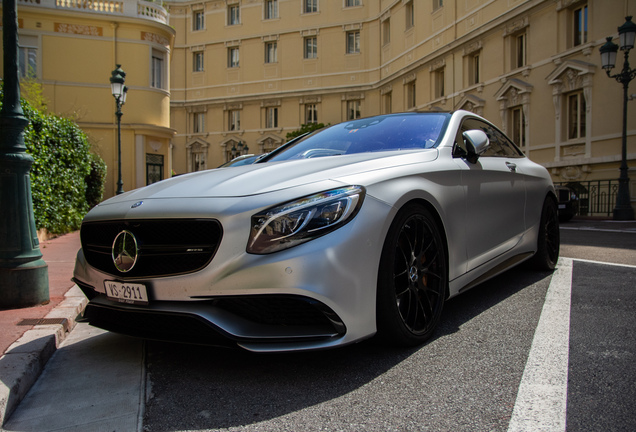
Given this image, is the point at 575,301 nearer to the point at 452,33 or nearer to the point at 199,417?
the point at 199,417

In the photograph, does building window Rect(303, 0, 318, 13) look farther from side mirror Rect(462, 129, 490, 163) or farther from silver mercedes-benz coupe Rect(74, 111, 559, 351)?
silver mercedes-benz coupe Rect(74, 111, 559, 351)

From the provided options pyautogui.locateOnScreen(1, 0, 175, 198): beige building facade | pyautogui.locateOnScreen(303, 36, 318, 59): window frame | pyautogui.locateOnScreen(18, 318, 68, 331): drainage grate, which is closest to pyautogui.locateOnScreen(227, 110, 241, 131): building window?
pyautogui.locateOnScreen(303, 36, 318, 59): window frame

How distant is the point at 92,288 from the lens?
2.95m

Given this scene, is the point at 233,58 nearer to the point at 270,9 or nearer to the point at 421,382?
the point at 270,9

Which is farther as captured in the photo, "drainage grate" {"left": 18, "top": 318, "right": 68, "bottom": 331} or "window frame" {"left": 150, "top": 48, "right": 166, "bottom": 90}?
"window frame" {"left": 150, "top": 48, "right": 166, "bottom": 90}

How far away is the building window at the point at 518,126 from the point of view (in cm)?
1997

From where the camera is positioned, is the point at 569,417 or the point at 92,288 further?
the point at 92,288

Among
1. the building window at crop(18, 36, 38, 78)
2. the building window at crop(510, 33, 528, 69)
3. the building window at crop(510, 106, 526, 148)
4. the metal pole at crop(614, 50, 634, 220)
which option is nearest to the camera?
the metal pole at crop(614, 50, 634, 220)

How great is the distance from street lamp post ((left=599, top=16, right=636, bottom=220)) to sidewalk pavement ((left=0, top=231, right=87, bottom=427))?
1378cm

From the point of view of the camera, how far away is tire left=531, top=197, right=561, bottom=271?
477cm

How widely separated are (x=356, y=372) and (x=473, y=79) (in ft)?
74.5

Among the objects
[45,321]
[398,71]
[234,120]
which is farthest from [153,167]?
[45,321]

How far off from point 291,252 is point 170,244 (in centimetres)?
65

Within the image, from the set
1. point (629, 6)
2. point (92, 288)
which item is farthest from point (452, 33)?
point (92, 288)
